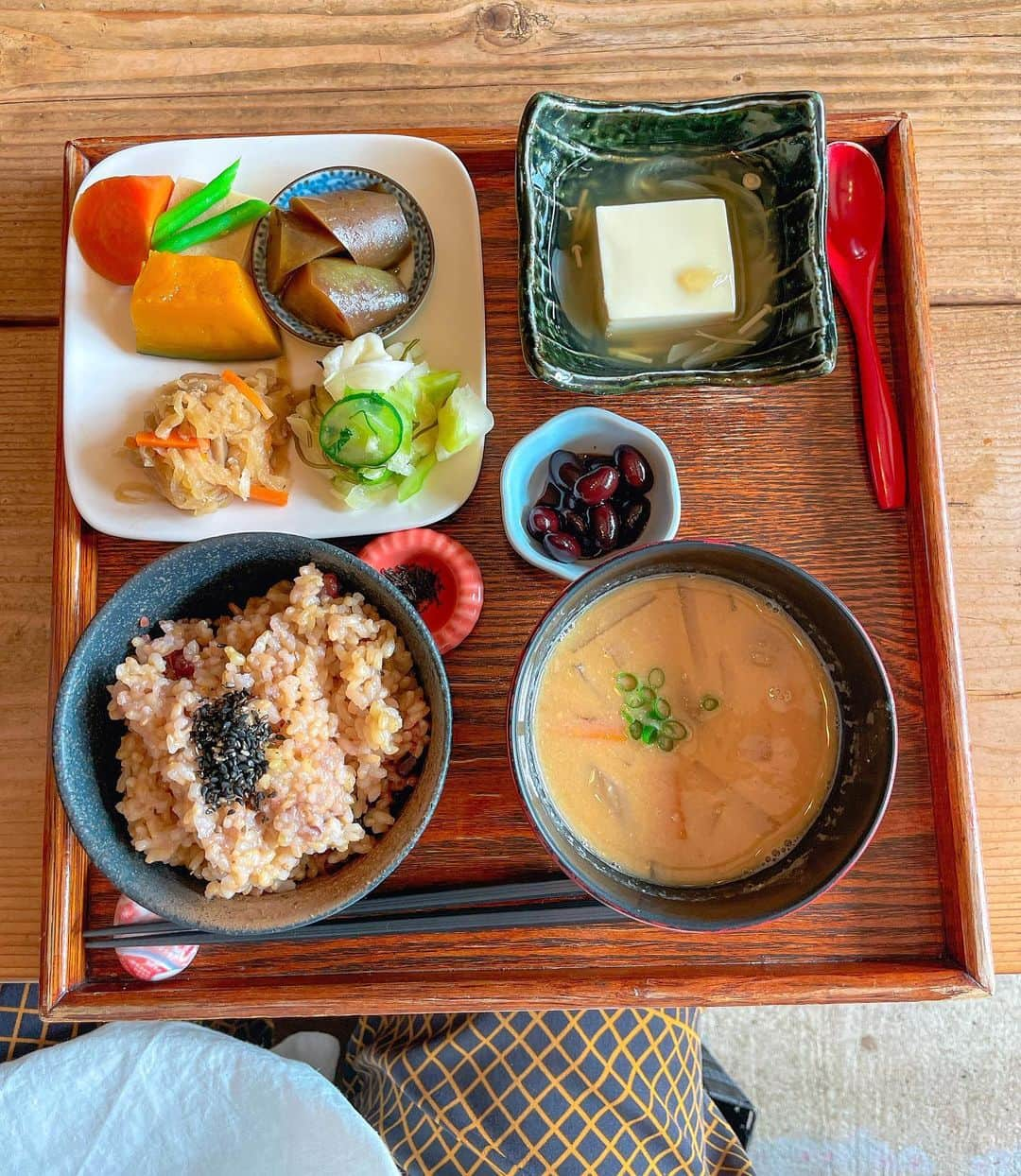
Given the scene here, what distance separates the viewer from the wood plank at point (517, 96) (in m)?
1.96

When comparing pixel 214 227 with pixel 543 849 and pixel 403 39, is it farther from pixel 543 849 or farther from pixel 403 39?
pixel 543 849

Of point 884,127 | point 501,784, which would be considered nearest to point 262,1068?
point 501,784

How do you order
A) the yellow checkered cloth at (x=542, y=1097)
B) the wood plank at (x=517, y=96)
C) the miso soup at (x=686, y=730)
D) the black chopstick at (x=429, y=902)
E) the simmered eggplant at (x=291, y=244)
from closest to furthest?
the miso soup at (x=686, y=730) < the black chopstick at (x=429, y=902) < the simmered eggplant at (x=291, y=244) < the wood plank at (x=517, y=96) < the yellow checkered cloth at (x=542, y=1097)

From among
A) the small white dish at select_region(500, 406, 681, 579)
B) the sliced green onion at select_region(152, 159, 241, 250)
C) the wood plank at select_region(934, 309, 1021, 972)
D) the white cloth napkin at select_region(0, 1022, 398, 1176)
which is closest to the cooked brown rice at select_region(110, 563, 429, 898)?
the small white dish at select_region(500, 406, 681, 579)

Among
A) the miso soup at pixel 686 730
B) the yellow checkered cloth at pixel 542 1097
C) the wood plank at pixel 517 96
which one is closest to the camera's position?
the miso soup at pixel 686 730

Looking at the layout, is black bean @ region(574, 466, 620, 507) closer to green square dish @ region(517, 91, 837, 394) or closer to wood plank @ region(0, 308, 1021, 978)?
green square dish @ region(517, 91, 837, 394)

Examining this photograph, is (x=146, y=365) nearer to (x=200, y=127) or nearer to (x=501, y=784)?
(x=200, y=127)

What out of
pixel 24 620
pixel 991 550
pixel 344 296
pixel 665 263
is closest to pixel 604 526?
pixel 665 263

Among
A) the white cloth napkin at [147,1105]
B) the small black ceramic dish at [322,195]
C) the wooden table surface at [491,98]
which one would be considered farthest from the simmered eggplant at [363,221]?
the white cloth napkin at [147,1105]

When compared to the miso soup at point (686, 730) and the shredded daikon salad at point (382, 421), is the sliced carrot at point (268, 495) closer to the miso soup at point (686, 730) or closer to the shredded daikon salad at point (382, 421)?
the shredded daikon salad at point (382, 421)

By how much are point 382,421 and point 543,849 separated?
0.81 metres

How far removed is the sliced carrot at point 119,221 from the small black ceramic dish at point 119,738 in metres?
0.65

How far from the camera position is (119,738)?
1.54m

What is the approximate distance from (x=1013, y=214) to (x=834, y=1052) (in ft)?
7.60
